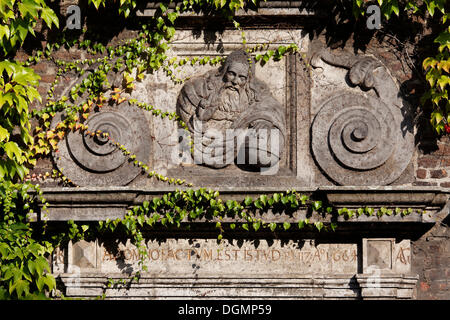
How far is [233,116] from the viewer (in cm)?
702

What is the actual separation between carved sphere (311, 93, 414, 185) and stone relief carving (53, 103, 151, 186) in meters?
1.48

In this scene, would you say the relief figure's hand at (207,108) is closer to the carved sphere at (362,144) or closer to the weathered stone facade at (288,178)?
the weathered stone facade at (288,178)

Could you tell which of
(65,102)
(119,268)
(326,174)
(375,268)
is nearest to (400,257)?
Answer: (375,268)

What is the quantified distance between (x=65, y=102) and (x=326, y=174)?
7.50 ft

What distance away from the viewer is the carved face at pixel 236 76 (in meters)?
6.95

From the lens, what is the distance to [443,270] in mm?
6875

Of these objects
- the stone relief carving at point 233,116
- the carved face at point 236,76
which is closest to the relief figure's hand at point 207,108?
the stone relief carving at point 233,116

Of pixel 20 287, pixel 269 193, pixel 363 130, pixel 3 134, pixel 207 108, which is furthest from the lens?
pixel 207 108

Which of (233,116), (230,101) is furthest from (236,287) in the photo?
(230,101)

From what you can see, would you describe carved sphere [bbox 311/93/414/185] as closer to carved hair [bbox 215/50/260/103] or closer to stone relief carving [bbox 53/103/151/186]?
carved hair [bbox 215/50/260/103]

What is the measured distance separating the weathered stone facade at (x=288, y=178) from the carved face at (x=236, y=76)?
177 mm

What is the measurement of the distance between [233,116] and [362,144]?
1104 mm

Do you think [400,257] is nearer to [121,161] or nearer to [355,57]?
[355,57]

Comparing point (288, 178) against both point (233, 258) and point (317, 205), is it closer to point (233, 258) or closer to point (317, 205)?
point (317, 205)
